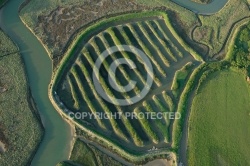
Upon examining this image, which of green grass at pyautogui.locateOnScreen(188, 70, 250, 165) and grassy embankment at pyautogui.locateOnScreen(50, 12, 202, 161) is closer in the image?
grassy embankment at pyautogui.locateOnScreen(50, 12, 202, 161)

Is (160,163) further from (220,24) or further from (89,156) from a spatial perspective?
(220,24)

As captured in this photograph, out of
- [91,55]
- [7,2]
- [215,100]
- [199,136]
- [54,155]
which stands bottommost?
[54,155]

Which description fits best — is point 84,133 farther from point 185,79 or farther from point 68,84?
point 185,79

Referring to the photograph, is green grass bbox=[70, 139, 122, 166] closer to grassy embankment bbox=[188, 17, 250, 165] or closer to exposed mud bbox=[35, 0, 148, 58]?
grassy embankment bbox=[188, 17, 250, 165]

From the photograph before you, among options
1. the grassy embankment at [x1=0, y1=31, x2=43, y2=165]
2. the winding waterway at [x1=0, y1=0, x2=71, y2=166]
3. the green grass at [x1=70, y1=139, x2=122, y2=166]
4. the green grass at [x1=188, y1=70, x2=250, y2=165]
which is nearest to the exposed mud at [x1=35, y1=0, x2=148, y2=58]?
the winding waterway at [x1=0, y1=0, x2=71, y2=166]

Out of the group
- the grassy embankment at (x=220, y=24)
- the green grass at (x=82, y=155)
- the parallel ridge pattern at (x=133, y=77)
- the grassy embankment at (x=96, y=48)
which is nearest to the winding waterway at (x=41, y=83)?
the green grass at (x=82, y=155)

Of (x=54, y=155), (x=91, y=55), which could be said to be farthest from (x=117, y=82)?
(x=54, y=155)

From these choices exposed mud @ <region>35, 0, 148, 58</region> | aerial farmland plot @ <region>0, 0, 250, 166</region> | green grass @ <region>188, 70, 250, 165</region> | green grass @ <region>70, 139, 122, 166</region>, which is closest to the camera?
green grass @ <region>70, 139, 122, 166</region>
